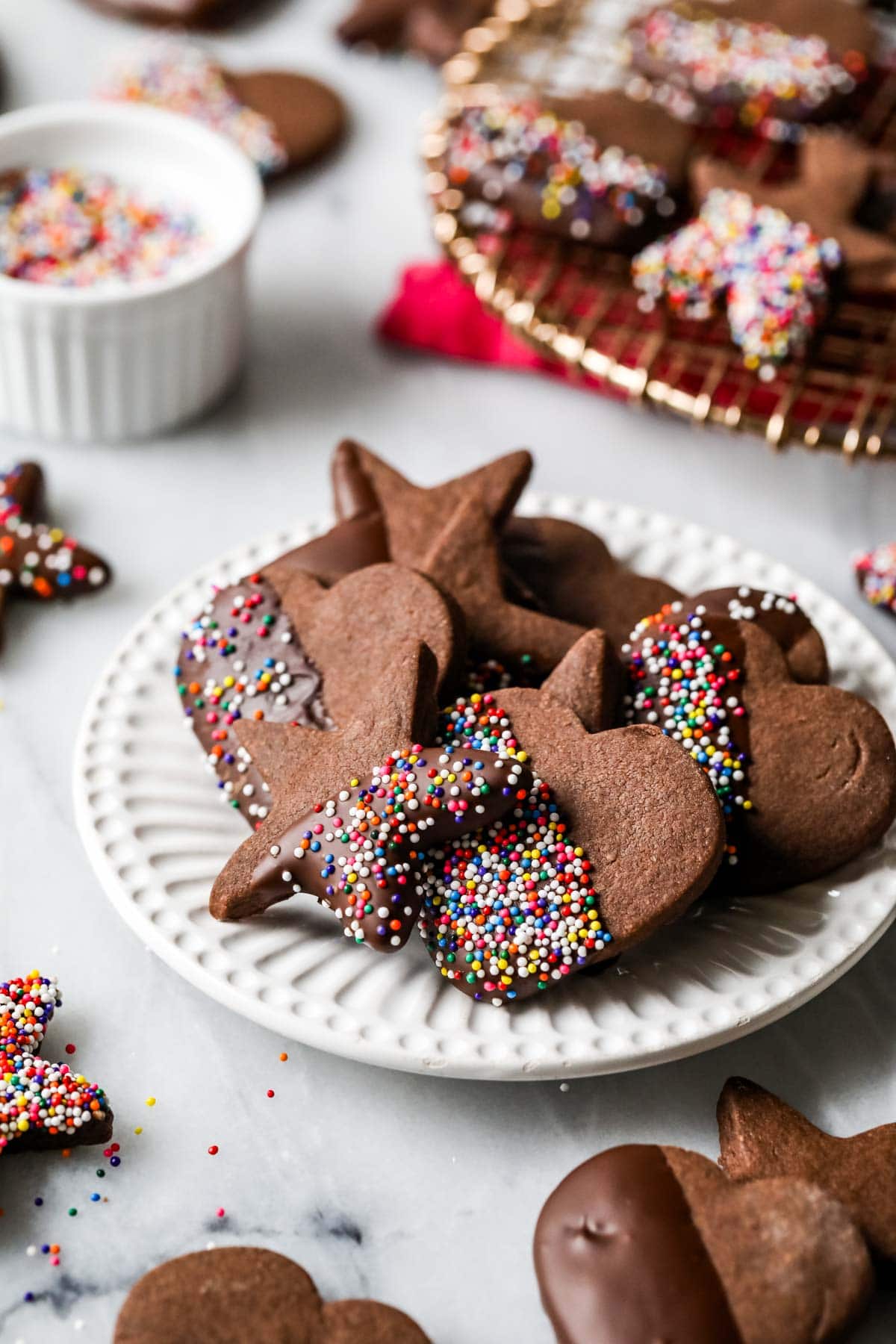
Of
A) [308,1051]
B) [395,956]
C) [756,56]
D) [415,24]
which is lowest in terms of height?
[308,1051]

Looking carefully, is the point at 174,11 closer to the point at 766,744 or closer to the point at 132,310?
the point at 132,310

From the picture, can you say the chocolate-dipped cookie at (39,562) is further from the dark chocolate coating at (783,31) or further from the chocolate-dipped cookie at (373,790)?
the dark chocolate coating at (783,31)

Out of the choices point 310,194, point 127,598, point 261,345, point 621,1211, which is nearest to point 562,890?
point 621,1211

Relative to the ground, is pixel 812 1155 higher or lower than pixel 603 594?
lower

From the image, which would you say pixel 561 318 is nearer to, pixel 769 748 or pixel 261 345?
pixel 261 345

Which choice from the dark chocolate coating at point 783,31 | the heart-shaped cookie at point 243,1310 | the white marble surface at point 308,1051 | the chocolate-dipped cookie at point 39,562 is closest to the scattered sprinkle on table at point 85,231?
the white marble surface at point 308,1051

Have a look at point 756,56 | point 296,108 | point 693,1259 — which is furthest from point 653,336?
point 693,1259
